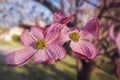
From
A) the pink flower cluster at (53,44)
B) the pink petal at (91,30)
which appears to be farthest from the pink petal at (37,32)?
the pink petal at (91,30)

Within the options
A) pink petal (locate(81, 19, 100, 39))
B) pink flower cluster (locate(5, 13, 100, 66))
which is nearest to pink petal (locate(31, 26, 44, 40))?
pink flower cluster (locate(5, 13, 100, 66))

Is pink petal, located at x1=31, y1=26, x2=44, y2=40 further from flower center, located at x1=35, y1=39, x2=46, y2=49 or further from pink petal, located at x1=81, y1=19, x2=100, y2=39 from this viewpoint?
pink petal, located at x1=81, y1=19, x2=100, y2=39

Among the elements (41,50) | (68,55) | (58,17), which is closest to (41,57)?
(41,50)

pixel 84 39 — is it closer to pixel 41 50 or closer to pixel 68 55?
pixel 41 50

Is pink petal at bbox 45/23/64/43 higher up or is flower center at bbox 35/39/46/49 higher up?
pink petal at bbox 45/23/64/43

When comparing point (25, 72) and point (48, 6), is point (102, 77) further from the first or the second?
point (48, 6)

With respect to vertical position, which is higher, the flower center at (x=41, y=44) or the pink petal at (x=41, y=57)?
the flower center at (x=41, y=44)

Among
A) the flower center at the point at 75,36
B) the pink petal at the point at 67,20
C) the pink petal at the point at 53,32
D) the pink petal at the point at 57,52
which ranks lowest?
the pink petal at the point at 57,52

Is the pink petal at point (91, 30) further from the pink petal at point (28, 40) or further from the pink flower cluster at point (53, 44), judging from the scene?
the pink petal at point (28, 40)
